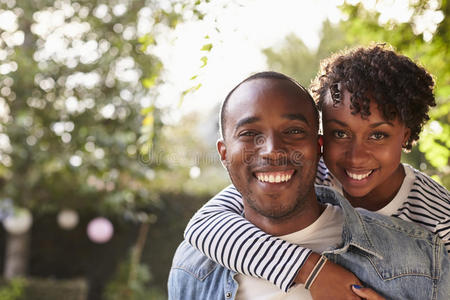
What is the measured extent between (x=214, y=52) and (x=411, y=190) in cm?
95

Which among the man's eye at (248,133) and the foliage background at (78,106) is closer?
the man's eye at (248,133)

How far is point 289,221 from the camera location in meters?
1.92

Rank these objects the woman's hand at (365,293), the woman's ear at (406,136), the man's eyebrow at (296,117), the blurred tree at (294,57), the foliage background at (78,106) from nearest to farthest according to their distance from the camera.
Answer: the woman's hand at (365,293), the man's eyebrow at (296,117), the woman's ear at (406,136), the foliage background at (78,106), the blurred tree at (294,57)

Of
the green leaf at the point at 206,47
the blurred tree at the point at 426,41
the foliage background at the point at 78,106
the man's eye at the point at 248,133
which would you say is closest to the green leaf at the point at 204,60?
the green leaf at the point at 206,47

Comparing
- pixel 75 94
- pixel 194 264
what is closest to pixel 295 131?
pixel 194 264

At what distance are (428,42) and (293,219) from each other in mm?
1642

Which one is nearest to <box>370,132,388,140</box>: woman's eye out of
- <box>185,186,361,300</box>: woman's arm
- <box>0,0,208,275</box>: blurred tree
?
<box>185,186,361,300</box>: woman's arm

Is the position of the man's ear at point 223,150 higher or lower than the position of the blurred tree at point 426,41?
lower

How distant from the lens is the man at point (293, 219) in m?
1.75

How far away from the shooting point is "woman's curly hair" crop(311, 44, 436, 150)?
1.93m

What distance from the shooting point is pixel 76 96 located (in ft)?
23.6

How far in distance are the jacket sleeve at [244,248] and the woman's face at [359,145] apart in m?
0.42

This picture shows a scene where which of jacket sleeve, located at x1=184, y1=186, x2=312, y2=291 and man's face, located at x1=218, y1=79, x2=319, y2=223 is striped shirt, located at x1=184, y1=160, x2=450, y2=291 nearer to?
jacket sleeve, located at x1=184, y1=186, x2=312, y2=291

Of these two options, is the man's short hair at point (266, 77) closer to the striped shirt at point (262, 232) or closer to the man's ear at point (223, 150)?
the man's ear at point (223, 150)
